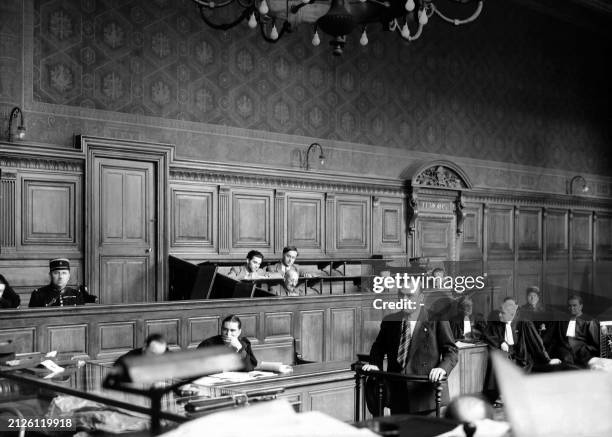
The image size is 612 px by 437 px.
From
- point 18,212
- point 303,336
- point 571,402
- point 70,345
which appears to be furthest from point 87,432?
point 18,212

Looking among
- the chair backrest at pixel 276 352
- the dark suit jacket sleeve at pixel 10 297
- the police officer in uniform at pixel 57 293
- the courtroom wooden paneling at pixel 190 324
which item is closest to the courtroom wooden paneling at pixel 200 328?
the courtroom wooden paneling at pixel 190 324

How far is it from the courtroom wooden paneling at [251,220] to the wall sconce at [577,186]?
8.38 metres

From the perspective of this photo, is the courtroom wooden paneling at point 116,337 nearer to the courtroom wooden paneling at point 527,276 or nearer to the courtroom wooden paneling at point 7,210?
the courtroom wooden paneling at point 7,210

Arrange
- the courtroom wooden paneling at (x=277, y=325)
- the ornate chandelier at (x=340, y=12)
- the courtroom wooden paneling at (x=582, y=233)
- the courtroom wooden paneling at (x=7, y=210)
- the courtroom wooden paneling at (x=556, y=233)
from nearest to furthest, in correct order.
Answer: the ornate chandelier at (x=340, y=12) < the courtroom wooden paneling at (x=277, y=325) < the courtroom wooden paneling at (x=7, y=210) < the courtroom wooden paneling at (x=556, y=233) < the courtroom wooden paneling at (x=582, y=233)

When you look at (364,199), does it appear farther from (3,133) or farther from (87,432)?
(87,432)

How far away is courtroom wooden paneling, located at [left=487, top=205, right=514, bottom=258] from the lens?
14719 millimetres

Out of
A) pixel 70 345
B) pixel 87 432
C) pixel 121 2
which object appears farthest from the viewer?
pixel 121 2

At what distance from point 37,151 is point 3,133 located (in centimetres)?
45

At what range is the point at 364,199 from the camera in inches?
495

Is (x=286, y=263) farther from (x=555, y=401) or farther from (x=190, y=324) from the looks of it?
(x=555, y=401)

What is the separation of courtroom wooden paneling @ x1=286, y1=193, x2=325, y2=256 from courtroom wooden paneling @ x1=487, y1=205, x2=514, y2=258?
174 inches

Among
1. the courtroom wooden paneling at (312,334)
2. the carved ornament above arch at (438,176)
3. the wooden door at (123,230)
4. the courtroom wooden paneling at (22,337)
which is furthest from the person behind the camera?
the carved ornament above arch at (438,176)

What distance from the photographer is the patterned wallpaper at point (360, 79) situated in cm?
974

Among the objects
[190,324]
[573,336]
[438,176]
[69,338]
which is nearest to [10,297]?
[69,338]
